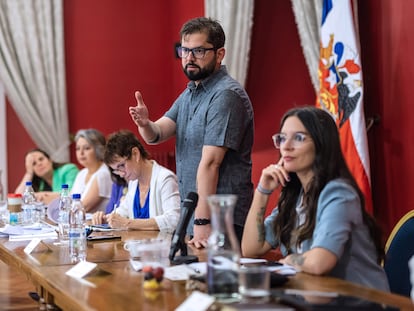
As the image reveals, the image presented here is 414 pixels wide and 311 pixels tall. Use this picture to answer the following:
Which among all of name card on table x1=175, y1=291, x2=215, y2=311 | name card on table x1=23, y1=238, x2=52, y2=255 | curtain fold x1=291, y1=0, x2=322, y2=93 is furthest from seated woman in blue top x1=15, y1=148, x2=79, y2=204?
name card on table x1=175, y1=291, x2=215, y2=311

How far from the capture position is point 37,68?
21.4 feet

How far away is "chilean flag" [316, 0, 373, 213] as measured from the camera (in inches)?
147

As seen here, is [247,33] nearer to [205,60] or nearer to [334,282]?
[205,60]

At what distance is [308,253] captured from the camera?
1.99 m

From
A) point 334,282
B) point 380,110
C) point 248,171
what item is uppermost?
point 380,110

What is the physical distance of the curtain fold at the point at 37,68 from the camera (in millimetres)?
6438

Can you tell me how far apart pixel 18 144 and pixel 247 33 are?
261cm

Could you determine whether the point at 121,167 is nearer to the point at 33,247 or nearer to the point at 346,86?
the point at 33,247

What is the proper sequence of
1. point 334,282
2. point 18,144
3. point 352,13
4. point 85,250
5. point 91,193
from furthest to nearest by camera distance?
point 18,144 → point 91,193 → point 352,13 → point 85,250 → point 334,282

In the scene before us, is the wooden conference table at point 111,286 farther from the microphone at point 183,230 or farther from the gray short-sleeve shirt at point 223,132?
the gray short-sleeve shirt at point 223,132

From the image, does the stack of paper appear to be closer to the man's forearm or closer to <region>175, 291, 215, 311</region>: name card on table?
the man's forearm

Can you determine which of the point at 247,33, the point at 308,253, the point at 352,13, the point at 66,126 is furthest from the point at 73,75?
the point at 308,253

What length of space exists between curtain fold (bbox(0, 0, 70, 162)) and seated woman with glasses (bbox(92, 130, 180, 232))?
→ 3139 mm

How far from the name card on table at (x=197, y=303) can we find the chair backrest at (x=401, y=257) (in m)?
1.00
